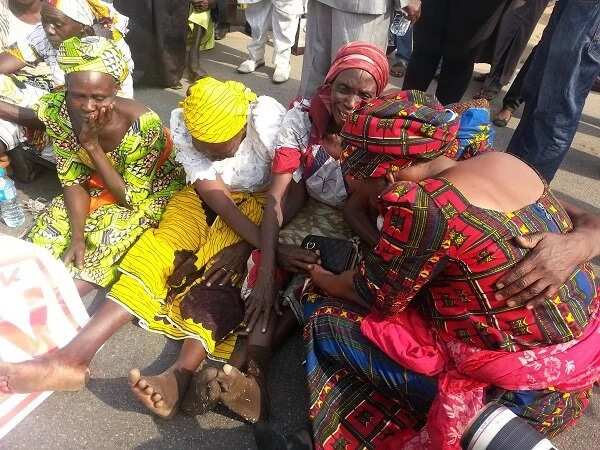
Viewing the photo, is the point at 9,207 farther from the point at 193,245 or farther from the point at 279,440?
the point at 279,440

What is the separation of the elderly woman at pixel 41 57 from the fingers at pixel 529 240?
2.22 metres

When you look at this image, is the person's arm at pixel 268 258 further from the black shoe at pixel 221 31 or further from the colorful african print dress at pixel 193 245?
the black shoe at pixel 221 31

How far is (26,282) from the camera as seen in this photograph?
2021 millimetres

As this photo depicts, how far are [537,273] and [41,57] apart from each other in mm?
3328

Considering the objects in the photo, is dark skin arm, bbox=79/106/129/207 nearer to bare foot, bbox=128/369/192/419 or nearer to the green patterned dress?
the green patterned dress

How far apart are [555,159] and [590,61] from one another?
558mm

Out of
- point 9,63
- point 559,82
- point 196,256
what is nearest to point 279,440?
point 196,256

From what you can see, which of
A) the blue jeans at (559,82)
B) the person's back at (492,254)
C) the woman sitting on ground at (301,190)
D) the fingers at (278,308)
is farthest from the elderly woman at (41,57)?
the blue jeans at (559,82)

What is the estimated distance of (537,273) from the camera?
137 cm

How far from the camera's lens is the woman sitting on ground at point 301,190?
2113 mm

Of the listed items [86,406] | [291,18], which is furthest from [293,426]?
[291,18]

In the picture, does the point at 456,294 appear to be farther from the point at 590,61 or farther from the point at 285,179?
Answer: the point at 590,61

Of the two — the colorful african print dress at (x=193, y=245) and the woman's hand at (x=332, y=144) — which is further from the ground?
the woman's hand at (x=332, y=144)

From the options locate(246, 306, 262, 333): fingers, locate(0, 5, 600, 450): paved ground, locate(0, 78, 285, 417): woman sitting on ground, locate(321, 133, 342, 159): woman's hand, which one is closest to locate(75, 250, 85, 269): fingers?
locate(0, 5, 600, 450): paved ground
